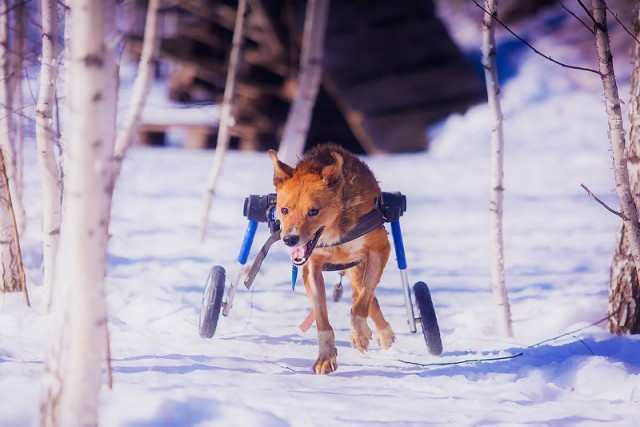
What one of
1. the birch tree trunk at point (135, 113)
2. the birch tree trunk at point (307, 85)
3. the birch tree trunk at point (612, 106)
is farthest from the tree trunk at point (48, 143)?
the birch tree trunk at point (612, 106)

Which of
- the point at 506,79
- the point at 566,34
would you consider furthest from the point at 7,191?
the point at 566,34

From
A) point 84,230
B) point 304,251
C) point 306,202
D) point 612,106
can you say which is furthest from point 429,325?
point 84,230

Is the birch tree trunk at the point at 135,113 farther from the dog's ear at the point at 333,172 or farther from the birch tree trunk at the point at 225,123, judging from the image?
the birch tree trunk at the point at 225,123

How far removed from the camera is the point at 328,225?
15.9ft

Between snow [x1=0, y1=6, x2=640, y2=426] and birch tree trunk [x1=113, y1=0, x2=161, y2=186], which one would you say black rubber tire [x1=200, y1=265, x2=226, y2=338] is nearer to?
snow [x1=0, y1=6, x2=640, y2=426]

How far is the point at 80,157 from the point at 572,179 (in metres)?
13.8

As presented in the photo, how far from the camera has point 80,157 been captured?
2.71 metres

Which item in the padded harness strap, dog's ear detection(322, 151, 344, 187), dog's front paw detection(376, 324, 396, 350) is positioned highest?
dog's ear detection(322, 151, 344, 187)

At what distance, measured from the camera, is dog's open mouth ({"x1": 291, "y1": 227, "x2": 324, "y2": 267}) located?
14.9 feet

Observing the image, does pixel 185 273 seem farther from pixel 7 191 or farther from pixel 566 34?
pixel 566 34

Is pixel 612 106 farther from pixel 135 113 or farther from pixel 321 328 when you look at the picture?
pixel 135 113

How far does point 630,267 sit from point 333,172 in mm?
2588

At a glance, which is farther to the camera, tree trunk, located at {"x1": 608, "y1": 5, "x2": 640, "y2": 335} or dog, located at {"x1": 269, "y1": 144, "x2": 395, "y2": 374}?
tree trunk, located at {"x1": 608, "y1": 5, "x2": 640, "y2": 335}

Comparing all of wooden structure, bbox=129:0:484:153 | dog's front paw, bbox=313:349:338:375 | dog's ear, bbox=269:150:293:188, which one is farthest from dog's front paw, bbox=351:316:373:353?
wooden structure, bbox=129:0:484:153
